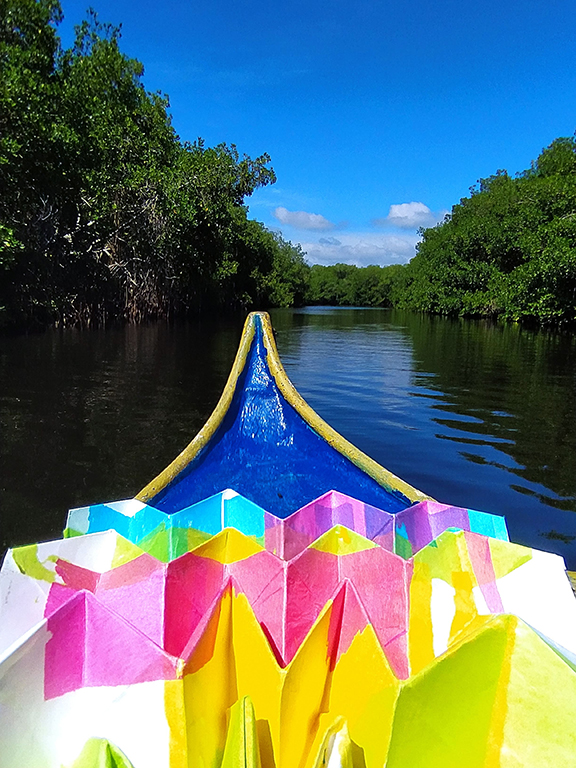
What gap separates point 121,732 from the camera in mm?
1365

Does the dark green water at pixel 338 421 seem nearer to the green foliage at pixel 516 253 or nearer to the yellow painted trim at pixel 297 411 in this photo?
the yellow painted trim at pixel 297 411

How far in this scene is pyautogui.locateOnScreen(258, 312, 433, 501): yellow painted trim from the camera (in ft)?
10.5

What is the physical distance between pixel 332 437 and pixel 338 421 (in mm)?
4743

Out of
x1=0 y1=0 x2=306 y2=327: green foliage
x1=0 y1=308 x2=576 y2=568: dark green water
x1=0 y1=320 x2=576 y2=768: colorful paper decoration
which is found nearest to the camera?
x1=0 y1=320 x2=576 y2=768: colorful paper decoration

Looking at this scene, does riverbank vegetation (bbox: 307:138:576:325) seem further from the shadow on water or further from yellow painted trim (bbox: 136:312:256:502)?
yellow painted trim (bbox: 136:312:256:502)

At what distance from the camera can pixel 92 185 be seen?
59.2 ft

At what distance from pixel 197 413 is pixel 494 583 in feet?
24.5

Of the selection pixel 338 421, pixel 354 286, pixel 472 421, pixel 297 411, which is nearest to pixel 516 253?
pixel 472 421

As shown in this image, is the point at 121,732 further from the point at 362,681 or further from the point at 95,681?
the point at 362,681

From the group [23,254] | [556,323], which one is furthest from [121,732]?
[556,323]

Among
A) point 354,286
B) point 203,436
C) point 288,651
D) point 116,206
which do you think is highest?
point 354,286

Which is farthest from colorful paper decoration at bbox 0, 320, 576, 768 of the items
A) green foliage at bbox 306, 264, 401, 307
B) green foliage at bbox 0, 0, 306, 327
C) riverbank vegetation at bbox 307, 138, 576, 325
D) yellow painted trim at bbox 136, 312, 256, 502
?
green foliage at bbox 306, 264, 401, 307

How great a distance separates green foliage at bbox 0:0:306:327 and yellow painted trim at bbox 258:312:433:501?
11.8m

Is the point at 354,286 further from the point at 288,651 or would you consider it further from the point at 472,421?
the point at 288,651
